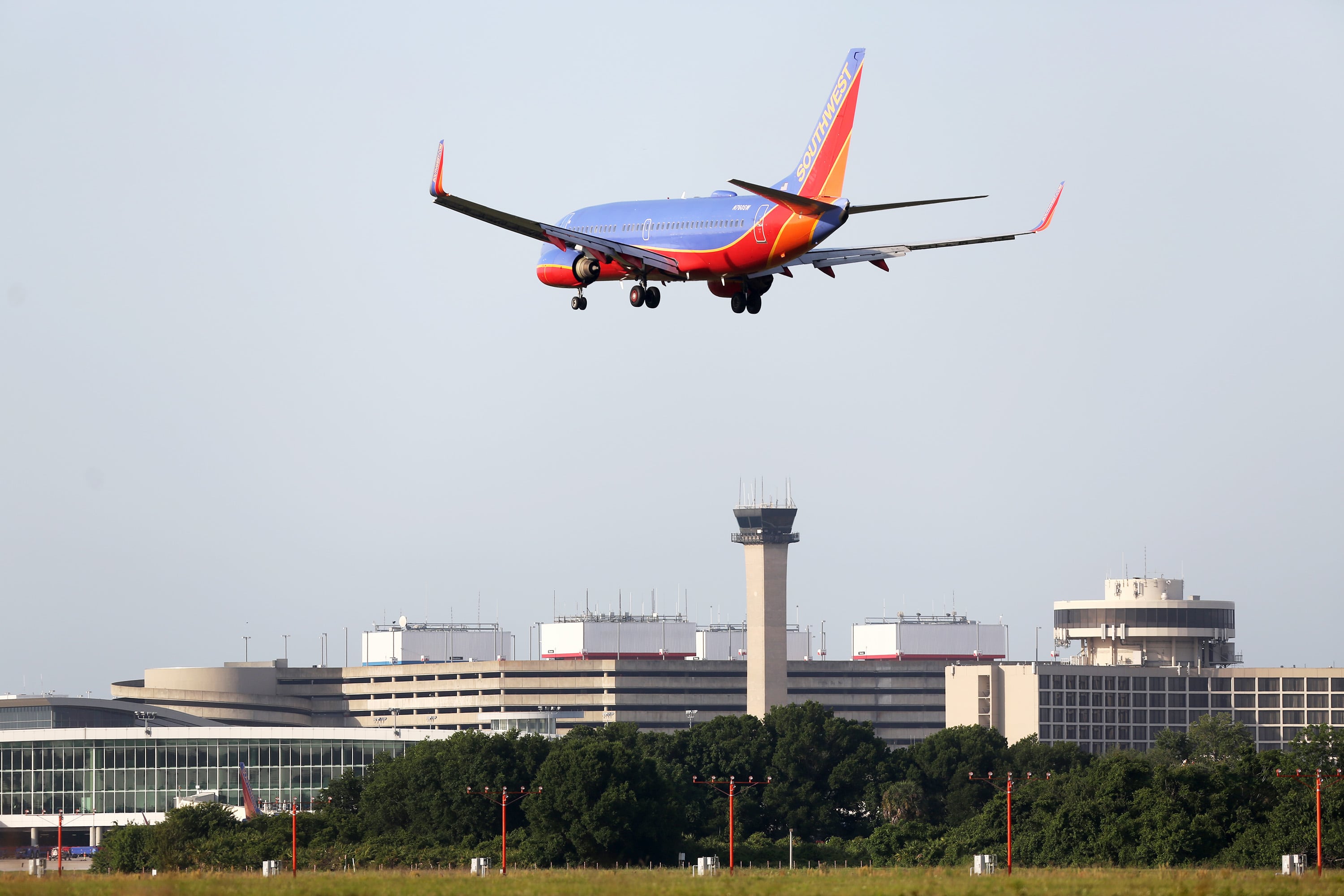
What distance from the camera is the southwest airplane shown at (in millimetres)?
88562

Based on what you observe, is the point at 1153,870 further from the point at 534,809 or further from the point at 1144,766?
the point at 534,809

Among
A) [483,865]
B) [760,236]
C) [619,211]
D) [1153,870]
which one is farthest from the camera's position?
[483,865]

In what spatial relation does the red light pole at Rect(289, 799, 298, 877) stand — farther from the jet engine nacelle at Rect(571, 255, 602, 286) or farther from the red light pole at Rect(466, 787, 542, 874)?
the jet engine nacelle at Rect(571, 255, 602, 286)

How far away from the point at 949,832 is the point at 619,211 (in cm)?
9181

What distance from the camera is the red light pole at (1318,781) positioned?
133875 mm

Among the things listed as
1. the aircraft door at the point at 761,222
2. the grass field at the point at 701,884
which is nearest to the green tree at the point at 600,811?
the grass field at the point at 701,884

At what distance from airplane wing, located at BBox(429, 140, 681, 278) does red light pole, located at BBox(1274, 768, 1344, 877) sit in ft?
194

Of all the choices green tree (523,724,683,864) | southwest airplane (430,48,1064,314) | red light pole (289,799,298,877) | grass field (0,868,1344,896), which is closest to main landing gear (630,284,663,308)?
southwest airplane (430,48,1064,314)

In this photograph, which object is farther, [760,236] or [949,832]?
[949,832]

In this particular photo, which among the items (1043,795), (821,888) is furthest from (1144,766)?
(821,888)

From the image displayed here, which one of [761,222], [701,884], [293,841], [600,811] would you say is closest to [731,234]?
[761,222]

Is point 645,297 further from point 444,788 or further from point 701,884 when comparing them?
point 444,788

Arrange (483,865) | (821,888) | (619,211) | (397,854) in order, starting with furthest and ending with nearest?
1. (397,854)
2. (483,865)
3. (821,888)
4. (619,211)

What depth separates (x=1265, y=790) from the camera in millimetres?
156750
